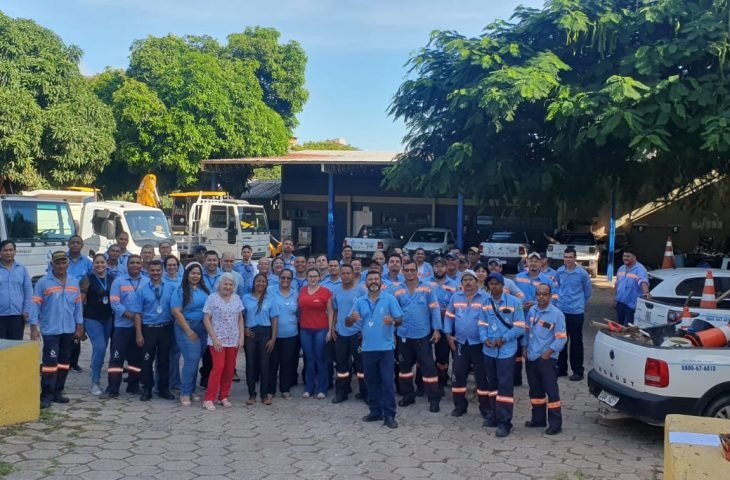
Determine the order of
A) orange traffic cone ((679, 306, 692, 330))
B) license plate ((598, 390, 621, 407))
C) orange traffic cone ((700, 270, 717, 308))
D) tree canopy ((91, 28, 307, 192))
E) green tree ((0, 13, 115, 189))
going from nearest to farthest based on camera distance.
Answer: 1. license plate ((598, 390, 621, 407))
2. orange traffic cone ((679, 306, 692, 330))
3. orange traffic cone ((700, 270, 717, 308))
4. green tree ((0, 13, 115, 189))
5. tree canopy ((91, 28, 307, 192))

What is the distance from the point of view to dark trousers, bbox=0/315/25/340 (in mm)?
7336

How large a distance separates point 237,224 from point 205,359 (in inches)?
531

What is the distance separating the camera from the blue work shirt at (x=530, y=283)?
8.63m

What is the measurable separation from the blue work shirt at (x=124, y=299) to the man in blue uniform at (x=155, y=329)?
59 mm

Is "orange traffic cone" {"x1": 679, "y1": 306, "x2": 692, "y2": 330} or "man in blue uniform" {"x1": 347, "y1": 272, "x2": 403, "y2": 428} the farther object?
"orange traffic cone" {"x1": 679, "y1": 306, "x2": 692, "y2": 330}

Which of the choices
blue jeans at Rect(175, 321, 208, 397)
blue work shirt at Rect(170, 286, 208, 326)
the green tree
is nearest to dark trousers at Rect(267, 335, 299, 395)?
blue jeans at Rect(175, 321, 208, 397)

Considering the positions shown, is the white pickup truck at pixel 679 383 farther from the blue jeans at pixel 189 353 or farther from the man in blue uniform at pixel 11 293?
the man in blue uniform at pixel 11 293

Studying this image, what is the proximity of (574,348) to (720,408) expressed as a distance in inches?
119

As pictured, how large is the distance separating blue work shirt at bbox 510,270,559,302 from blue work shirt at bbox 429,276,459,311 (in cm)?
94

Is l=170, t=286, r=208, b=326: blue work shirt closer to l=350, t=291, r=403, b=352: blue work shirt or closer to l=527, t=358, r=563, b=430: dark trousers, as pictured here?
l=350, t=291, r=403, b=352: blue work shirt

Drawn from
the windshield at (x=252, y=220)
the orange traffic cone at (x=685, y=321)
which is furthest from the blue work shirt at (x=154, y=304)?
the windshield at (x=252, y=220)

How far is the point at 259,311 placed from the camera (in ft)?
25.2

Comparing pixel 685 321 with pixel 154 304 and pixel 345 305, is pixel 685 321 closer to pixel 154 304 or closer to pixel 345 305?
pixel 345 305

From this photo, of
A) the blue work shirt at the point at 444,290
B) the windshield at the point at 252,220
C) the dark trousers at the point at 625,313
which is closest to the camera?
the blue work shirt at the point at 444,290
